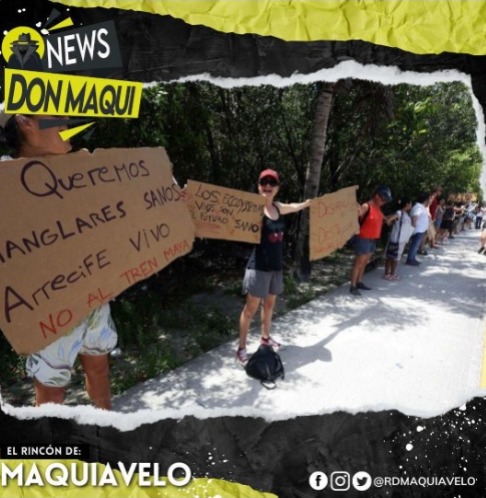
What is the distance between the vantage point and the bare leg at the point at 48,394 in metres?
1.37

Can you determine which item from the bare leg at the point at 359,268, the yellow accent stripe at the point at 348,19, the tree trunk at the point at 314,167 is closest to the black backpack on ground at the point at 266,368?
the tree trunk at the point at 314,167

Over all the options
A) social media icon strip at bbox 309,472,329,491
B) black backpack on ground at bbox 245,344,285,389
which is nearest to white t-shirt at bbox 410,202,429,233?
black backpack on ground at bbox 245,344,285,389

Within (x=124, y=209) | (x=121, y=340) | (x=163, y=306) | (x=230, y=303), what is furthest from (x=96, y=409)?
(x=124, y=209)

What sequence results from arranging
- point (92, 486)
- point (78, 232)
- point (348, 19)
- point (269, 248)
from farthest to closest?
1. point (269, 248)
2. point (92, 486)
3. point (78, 232)
4. point (348, 19)

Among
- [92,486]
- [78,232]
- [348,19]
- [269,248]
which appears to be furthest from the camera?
[269,248]

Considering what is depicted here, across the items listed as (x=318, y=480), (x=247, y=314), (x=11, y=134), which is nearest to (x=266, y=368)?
(x=247, y=314)

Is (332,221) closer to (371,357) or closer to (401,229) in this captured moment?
(401,229)

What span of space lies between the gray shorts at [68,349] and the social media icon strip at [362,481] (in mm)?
1033

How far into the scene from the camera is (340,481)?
1378 millimetres

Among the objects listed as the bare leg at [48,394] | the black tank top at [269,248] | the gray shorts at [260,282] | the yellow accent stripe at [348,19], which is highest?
the yellow accent stripe at [348,19]

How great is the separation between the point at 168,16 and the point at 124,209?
2.10 ft

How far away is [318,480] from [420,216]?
108 centimetres

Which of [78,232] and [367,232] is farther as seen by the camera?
[367,232]

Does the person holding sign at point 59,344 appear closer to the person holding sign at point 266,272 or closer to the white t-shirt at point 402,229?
the person holding sign at point 266,272
